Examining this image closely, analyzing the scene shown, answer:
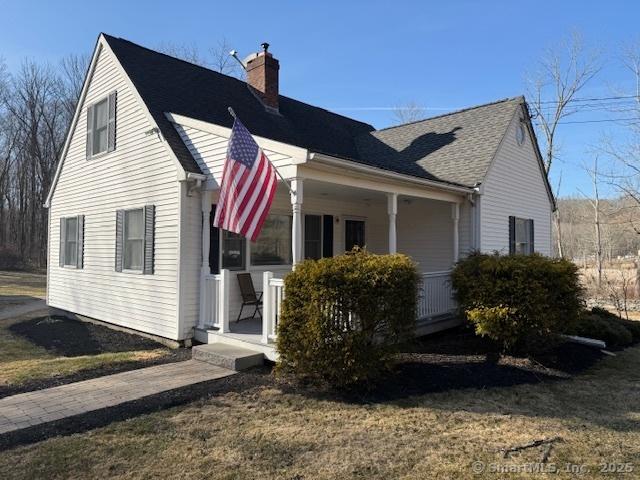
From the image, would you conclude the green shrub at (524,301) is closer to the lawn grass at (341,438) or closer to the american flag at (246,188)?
the lawn grass at (341,438)

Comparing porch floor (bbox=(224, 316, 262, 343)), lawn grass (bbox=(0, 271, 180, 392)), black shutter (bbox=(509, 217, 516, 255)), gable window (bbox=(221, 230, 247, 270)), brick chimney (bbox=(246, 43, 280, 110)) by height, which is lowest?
lawn grass (bbox=(0, 271, 180, 392))

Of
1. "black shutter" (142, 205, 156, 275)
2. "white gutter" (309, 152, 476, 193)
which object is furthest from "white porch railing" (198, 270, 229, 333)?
"white gutter" (309, 152, 476, 193)

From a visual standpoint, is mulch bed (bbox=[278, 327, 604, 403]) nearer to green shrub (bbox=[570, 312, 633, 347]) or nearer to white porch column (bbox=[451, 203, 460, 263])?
green shrub (bbox=[570, 312, 633, 347])

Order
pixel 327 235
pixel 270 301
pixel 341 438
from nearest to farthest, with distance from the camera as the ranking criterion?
1. pixel 341 438
2. pixel 270 301
3. pixel 327 235

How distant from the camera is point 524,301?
285 inches

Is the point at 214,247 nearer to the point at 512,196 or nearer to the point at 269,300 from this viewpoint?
the point at 269,300

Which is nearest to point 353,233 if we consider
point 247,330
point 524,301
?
point 247,330

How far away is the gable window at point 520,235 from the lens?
11969mm

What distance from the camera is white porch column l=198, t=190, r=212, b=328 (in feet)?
26.5

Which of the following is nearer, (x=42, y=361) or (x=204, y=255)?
(x=42, y=361)

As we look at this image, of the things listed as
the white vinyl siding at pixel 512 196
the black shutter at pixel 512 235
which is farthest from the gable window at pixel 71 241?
the black shutter at pixel 512 235

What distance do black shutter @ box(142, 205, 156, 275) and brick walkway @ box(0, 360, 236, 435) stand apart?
2392mm

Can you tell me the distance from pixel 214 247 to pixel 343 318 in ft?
12.7

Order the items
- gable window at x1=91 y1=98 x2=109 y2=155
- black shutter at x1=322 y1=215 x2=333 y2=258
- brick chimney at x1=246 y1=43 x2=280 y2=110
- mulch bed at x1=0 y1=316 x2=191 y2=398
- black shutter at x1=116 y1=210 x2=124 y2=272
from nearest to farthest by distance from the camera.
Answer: mulch bed at x1=0 y1=316 x2=191 y2=398, black shutter at x1=116 y1=210 x2=124 y2=272, gable window at x1=91 y1=98 x2=109 y2=155, black shutter at x1=322 y1=215 x2=333 y2=258, brick chimney at x1=246 y1=43 x2=280 y2=110
